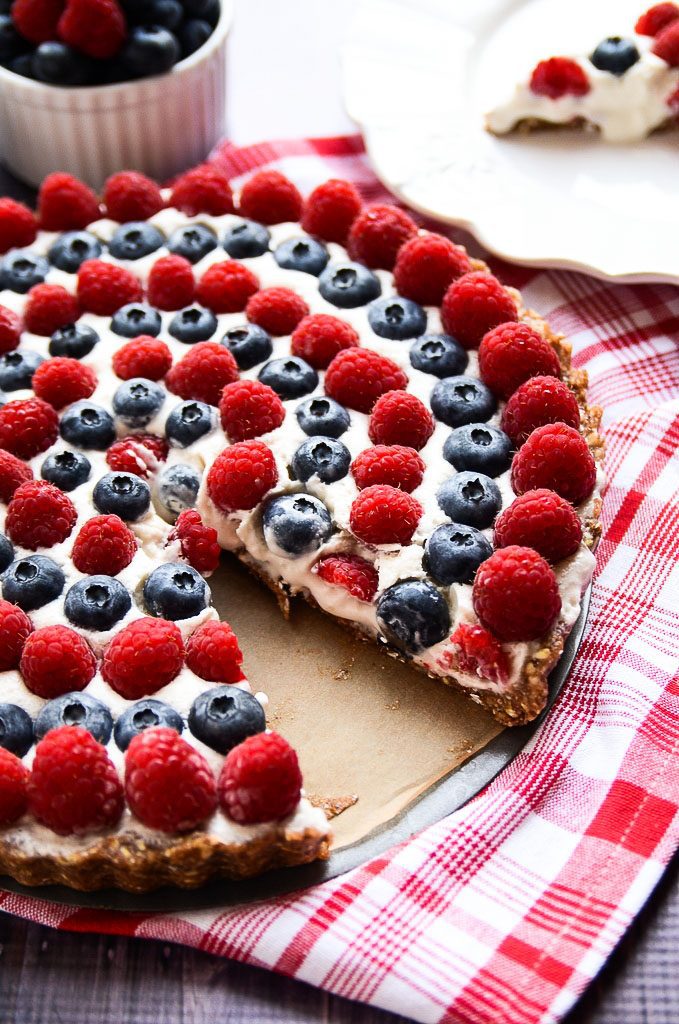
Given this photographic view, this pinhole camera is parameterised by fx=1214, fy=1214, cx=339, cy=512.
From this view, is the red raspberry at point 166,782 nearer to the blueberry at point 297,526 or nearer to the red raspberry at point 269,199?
the blueberry at point 297,526

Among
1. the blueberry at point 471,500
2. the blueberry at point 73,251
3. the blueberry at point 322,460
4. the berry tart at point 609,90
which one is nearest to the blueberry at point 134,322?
the blueberry at point 73,251

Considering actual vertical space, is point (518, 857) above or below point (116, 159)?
below

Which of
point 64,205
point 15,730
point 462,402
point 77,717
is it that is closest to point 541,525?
point 462,402

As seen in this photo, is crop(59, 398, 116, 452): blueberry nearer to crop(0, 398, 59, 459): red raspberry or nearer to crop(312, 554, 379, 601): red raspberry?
crop(0, 398, 59, 459): red raspberry

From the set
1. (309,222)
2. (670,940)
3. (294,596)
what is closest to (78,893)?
(294,596)

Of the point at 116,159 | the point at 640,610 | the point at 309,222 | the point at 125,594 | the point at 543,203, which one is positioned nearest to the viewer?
the point at 125,594

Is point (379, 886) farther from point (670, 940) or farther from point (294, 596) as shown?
point (294, 596)

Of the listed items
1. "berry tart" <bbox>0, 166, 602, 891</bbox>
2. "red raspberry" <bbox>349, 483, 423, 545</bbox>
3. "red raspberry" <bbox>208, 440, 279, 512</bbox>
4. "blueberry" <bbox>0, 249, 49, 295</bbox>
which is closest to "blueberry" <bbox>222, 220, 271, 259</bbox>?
"berry tart" <bbox>0, 166, 602, 891</bbox>
